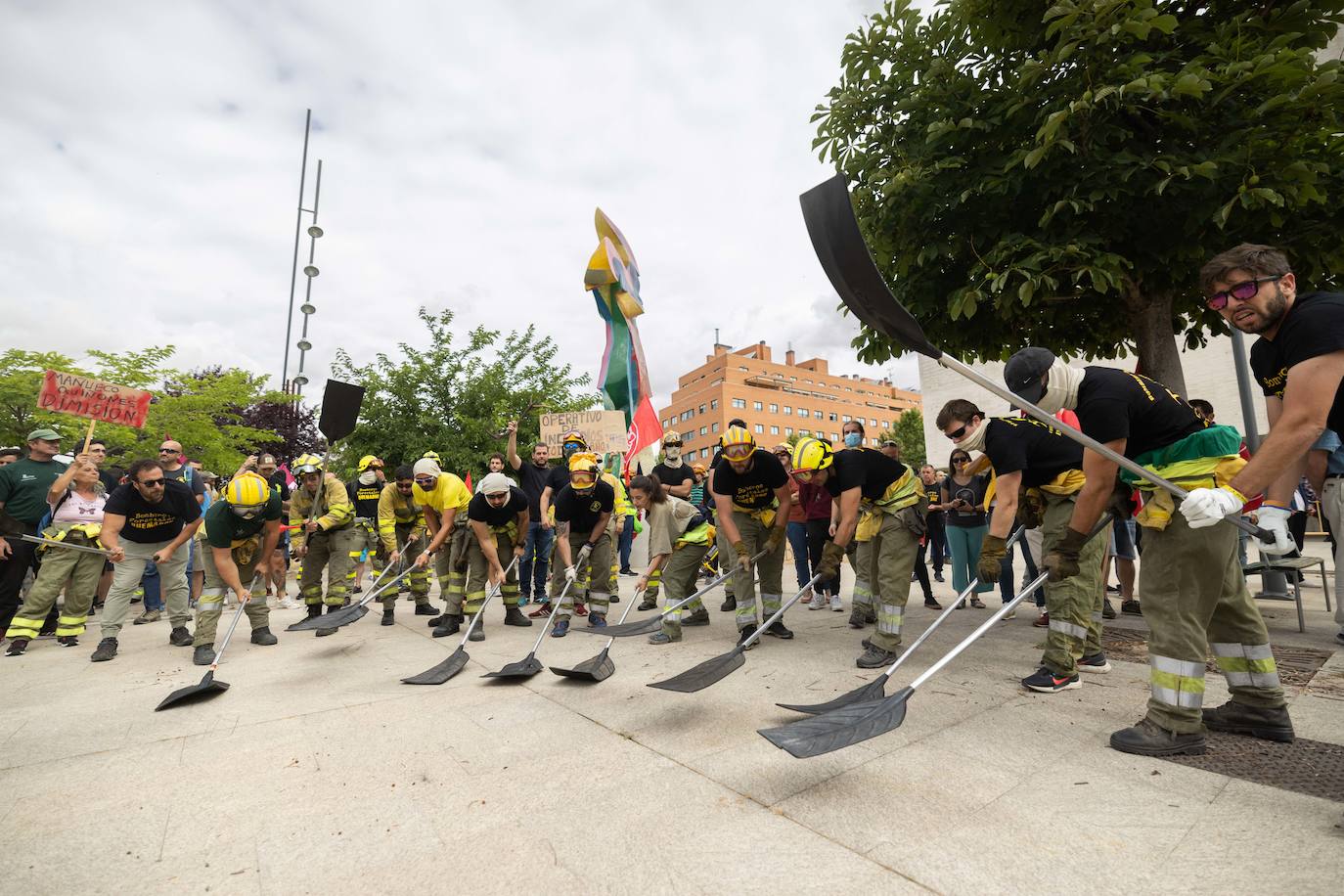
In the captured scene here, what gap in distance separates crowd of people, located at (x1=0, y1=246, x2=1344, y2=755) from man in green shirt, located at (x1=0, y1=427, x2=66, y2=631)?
0.07 ft

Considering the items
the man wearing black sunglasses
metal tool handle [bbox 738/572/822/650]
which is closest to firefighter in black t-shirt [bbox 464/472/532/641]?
the man wearing black sunglasses

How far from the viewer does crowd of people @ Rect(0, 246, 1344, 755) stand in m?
2.51

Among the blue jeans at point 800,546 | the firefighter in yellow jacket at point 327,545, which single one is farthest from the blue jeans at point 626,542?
the firefighter in yellow jacket at point 327,545

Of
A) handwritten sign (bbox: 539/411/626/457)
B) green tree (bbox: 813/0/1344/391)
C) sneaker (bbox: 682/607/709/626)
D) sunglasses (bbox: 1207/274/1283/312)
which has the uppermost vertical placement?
green tree (bbox: 813/0/1344/391)

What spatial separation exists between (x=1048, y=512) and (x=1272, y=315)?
2.02 meters

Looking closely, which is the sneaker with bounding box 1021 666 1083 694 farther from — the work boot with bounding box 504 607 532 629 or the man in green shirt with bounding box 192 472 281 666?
the man in green shirt with bounding box 192 472 281 666

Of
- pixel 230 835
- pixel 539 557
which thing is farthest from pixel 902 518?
pixel 539 557

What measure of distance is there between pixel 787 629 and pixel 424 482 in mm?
3901

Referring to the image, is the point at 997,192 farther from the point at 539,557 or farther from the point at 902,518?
the point at 539,557

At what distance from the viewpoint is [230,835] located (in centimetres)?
218

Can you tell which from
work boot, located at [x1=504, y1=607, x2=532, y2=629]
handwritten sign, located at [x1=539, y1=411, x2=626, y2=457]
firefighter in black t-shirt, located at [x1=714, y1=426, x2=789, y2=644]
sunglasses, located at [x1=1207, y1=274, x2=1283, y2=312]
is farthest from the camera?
handwritten sign, located at [x1=539, y1=411, x2=626, y2=457]

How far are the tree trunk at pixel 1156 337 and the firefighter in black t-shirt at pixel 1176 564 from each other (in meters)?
3.02

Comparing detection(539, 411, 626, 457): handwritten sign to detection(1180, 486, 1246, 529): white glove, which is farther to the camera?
detection(539, 411, 626, 457): handwritten sign

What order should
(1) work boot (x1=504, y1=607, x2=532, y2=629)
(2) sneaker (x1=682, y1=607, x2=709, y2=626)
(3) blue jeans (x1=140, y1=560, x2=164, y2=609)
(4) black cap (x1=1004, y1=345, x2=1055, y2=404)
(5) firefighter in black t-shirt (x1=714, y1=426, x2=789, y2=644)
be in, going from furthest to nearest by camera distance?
(3) blue jeans (x1=140, y1=560, x2=164, y2=609), (1) work boot (x1=504, y1=607, x2=532, y2=629), (2) sneaker (x1=682, y1=607, x2=709, y2=626), (5) firefighter in black t-shirt (x1=714, y1=426, x2=789, y2=644), (4) black cap (x1=1004, y1=345, x2=1055, y2=404)
